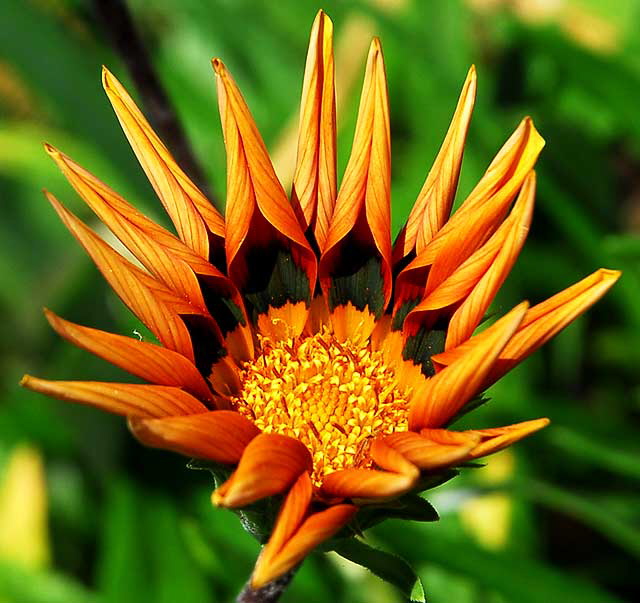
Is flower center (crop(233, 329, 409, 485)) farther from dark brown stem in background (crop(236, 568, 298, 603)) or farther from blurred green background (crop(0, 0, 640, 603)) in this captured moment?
blurred green background (crop(0, 0, 640, 603))

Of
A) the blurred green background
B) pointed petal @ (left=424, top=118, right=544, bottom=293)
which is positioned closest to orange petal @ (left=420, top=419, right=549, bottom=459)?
pointed petal @ (left=424, top=118, right=544, bottom=293)

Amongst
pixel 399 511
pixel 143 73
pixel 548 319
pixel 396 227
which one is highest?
pixel 396 227

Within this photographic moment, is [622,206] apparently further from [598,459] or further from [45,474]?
[45,474]

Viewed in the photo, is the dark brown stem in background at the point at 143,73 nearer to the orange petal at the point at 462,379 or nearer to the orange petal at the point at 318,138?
the orange petal at the point at 318,138

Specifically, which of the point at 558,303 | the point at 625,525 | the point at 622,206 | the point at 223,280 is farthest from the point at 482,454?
the point at 622,206

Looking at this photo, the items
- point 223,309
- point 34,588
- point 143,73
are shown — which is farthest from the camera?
point 34,588

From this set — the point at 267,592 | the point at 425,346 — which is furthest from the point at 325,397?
the point at 267,592

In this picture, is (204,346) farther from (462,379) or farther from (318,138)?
(462,379)
